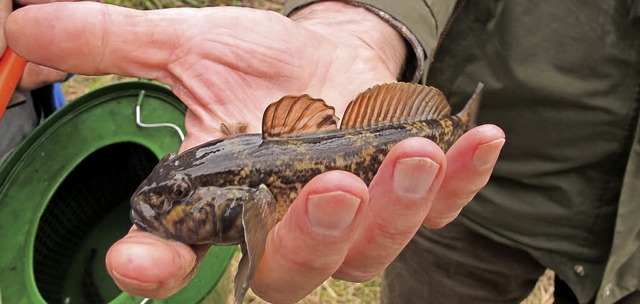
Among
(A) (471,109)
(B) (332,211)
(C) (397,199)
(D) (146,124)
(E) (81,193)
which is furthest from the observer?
(E) (81,193)

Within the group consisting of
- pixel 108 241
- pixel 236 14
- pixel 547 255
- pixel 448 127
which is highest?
pixel 236 14

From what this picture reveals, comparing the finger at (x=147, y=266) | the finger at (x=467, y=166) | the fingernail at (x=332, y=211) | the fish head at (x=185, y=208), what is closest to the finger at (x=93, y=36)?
the fish head at (x=185, y=208)

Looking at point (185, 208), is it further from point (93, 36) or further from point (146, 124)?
point (146, 124)

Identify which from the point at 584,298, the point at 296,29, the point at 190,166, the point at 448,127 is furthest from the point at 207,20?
the point at 584,298

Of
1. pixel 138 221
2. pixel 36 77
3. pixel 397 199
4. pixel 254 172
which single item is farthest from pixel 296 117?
pixel 36 77

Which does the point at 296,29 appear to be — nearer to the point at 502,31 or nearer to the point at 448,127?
the point at 448,127

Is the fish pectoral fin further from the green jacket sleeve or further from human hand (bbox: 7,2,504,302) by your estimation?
the green jacket sleeve

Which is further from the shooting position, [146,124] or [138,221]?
[146,124]
